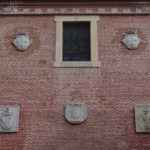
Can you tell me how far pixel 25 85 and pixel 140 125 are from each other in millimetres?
3057

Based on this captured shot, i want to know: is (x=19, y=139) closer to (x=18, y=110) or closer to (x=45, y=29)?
(x=18, y=110)

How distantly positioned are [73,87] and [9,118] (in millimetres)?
1777

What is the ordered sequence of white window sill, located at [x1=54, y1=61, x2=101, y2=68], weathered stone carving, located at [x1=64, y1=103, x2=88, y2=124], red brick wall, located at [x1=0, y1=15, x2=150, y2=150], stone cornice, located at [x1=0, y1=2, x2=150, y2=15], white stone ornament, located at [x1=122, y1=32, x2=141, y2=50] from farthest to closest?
1. stone cornice, located at [x1=0, y1=2, x2=150, y2=15]
2. white stone ornament, located at [x1=122, y1=32, x2=141, y2=50]
3. white window sill, located at [x1=54, y1=61, x2=101, y2=68]
4. weathered stone carving, located at [x1=64, y1=103, x2=88, y2=124]
5. red brick wall, located at [x1=0, y1=15, x2=150, y2=150]

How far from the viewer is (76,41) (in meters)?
11.2

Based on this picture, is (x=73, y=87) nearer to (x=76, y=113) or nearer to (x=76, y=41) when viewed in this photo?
(x=76, y=113)

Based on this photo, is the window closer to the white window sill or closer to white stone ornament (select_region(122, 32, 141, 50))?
the white window sill

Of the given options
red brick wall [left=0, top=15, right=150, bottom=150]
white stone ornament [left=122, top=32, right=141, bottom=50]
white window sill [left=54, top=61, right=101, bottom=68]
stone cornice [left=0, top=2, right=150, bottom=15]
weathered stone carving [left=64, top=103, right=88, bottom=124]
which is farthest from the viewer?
stone cornice [left=0, top=2, right=150, bottom=15]

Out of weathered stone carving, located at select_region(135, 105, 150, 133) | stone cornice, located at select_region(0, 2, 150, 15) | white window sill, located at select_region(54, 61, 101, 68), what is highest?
stone cornice, located at select_region(0, 2, 150, 15)

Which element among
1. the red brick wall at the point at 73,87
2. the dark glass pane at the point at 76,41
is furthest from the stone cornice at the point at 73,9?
the dark glass pane at the point at 76,41

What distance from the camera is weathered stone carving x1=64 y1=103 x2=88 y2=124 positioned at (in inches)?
402

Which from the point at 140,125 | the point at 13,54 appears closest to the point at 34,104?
the point at 13,54

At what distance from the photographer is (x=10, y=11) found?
11406mm

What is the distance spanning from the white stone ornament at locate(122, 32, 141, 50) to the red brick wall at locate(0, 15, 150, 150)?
0.43 ft

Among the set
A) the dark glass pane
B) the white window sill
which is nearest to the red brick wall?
the white window sill
